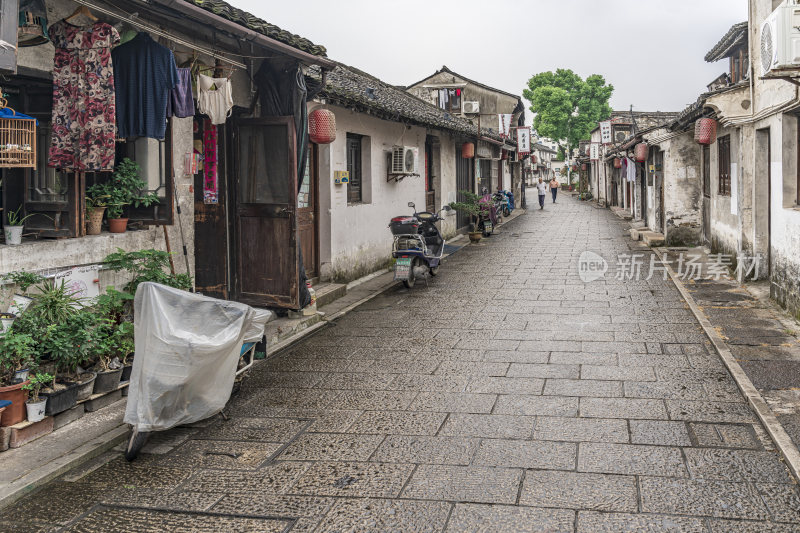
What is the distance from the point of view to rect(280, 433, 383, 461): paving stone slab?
527cm

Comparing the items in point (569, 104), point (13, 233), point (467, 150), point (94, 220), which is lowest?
point (13, 233)

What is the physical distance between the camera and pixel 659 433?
558 centimetres

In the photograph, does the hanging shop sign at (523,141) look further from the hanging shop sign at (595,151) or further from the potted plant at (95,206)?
the potted plant at (95,206)

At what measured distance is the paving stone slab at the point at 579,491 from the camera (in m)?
A: 4.38

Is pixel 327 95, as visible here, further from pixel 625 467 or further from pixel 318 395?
pixel 625 467

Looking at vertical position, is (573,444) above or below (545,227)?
below

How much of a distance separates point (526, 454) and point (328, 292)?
686cm

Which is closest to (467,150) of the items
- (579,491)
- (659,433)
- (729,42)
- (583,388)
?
(729,42)

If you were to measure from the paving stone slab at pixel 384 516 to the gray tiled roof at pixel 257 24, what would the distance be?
15.0 ft

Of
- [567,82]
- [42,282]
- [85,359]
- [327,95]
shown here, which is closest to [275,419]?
[85,359]

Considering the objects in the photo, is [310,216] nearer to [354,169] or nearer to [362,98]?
[362,98]

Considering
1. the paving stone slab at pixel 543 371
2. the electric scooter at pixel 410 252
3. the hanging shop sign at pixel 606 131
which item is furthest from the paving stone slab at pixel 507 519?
the hanging shop sign at pixel 606 131

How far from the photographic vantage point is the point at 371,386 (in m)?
7.10

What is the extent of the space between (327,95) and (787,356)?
742 cm
